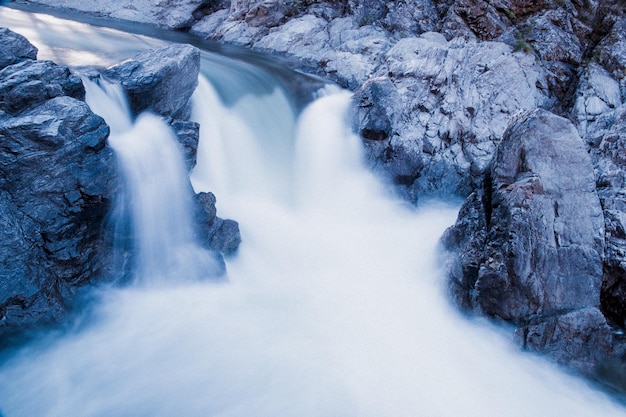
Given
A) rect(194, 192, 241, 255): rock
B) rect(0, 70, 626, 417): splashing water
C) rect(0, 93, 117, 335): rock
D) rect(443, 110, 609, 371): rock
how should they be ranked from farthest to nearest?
rect(194, 192, 241, 255): rock, rect(443, 110, 609, 371): rock, rect(0, 93, 117, 335): rock, rect(0, 70, 626, 417): splashing water

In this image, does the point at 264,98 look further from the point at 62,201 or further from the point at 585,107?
the point at 585,107

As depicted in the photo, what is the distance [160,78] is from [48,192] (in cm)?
310

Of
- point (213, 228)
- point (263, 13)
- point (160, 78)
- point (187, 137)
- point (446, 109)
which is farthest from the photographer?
point (263, 13)

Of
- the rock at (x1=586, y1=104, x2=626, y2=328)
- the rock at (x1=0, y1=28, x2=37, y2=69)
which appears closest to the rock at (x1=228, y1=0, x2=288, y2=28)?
the rock at (x1=0, y1=28, x2=37, y2=69)

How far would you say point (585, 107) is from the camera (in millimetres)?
9727

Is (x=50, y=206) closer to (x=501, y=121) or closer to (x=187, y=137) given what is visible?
(x=187, y=137)

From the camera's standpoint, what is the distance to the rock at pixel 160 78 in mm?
7102

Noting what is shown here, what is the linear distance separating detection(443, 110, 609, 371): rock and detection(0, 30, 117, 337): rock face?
552 cm

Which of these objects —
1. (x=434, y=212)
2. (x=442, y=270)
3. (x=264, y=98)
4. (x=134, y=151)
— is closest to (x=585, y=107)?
(x=434, y=212)

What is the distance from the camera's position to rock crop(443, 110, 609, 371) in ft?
17.3

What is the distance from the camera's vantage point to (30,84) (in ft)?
17.3

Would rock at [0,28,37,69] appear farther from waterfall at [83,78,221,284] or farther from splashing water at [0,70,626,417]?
splashing water at [0,70,626,417]

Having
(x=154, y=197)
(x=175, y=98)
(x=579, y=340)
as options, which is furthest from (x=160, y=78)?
(x=579, y=340)

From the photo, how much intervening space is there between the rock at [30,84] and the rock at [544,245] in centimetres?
650
